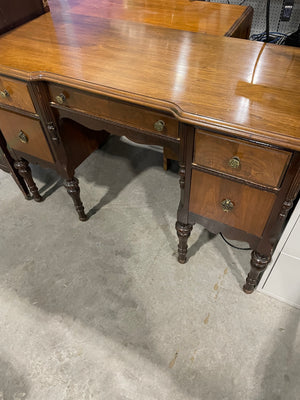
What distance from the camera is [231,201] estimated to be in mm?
1069

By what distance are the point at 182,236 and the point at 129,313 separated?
43 centimetres

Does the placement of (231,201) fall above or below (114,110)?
below

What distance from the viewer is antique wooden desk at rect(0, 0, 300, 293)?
2.90 feet

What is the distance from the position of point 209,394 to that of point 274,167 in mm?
896

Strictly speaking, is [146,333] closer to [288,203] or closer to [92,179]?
[288,203]

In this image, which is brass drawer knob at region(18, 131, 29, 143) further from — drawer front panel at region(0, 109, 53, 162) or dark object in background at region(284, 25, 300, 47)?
dark object in background at region(284, 25, 300, 47)

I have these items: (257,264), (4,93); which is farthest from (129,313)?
(4,93)

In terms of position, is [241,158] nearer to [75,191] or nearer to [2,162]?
[75,191]

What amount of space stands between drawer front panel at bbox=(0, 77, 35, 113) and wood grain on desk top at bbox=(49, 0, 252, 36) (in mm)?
573

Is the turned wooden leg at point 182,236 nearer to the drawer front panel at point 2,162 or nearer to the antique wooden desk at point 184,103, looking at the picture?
the antique wooden desk at point 184,103

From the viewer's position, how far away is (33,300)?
1.45 metres

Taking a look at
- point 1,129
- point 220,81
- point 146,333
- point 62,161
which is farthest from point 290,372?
point 1,129

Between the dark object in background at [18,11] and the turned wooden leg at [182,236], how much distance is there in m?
1.16

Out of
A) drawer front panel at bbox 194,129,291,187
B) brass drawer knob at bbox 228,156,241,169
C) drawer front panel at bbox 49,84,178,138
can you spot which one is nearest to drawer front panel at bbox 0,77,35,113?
drawer front panel at bbox 49,84,178,138
